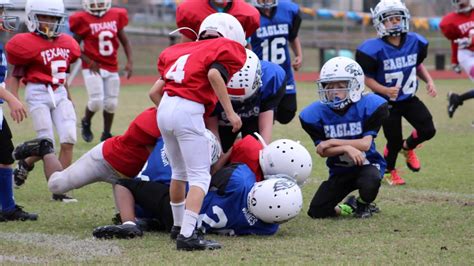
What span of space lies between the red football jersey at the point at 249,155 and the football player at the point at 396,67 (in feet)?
6.72

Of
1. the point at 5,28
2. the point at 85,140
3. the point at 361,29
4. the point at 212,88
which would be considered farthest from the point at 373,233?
the point at 361,29

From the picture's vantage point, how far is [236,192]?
5488mm

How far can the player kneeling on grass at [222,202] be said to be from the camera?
5402 mm

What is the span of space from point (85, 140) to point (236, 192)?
580 cm

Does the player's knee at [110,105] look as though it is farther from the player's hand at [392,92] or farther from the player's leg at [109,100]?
the player's hand at [392,92]

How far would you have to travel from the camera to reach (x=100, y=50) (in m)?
11.1

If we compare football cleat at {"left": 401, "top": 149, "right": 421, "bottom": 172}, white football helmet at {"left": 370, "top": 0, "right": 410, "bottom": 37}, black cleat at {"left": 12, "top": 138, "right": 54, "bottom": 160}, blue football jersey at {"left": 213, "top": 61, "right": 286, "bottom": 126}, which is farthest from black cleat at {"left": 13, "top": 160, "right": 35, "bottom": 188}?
football cleat at {"left": 401, "top": 149, "right": 421, "bottom": 172}

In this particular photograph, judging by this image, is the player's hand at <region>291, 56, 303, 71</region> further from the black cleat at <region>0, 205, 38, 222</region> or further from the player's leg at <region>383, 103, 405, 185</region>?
the black cleat at <region>0, 205, 38, 222</region>

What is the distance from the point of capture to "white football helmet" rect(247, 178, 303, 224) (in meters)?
5.38

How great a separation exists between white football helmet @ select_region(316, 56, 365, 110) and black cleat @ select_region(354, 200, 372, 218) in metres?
0.67

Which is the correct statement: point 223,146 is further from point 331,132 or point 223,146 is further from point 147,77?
point 147,77

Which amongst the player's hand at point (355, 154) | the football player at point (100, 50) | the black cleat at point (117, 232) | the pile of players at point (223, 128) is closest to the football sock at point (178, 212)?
the pile of players at point (223, 128)

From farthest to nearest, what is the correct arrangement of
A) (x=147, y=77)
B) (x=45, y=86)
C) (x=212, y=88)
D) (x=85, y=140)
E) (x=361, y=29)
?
(x=361, y=29) → (x=147, y=77) → (x=85, y=140) → (x=45, y=86) → (x=212, y=88)

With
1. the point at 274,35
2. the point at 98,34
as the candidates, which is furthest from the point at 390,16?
the point at 98,34
